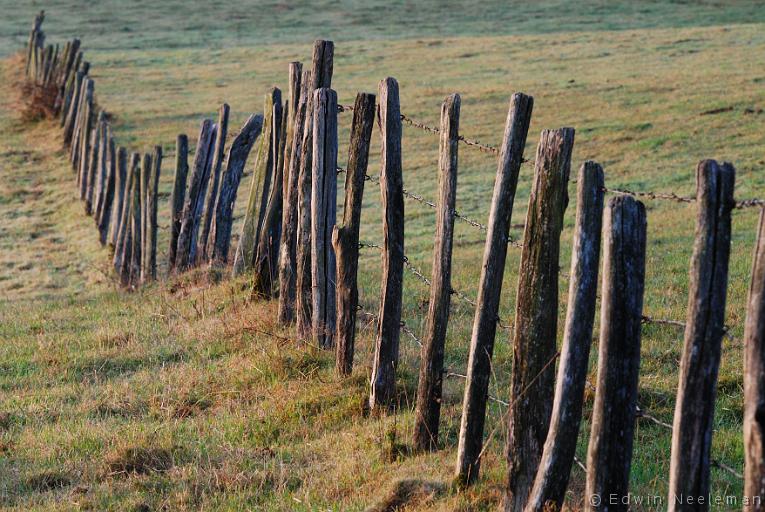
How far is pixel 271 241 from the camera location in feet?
25.0

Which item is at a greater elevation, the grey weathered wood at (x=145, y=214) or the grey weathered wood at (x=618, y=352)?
the grey weathered wood at (x=618, y=352)

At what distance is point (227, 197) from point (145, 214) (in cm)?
180

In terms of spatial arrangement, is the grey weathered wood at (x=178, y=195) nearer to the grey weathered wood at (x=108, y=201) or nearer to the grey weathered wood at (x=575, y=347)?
the grey weathered wood at (x=108, y=201)

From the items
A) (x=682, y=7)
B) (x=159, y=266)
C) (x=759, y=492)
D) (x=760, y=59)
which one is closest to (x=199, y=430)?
(x=759, y=492)

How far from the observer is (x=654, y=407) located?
5461mm

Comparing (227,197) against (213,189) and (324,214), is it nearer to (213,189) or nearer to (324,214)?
(213,189)

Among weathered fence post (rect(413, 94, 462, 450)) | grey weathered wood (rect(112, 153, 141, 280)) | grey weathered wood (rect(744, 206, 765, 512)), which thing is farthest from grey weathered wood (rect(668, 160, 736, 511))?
grey weathered wood (rect(112, 153, 141, 280))

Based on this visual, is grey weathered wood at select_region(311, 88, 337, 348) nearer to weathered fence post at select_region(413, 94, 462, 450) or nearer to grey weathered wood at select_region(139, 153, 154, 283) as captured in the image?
weathered fence post at select_region(413, 94, 462, 450)

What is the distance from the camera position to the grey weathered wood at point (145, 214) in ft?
34.8

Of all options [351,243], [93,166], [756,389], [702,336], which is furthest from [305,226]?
[93,166]

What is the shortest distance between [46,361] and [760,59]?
22.8 metres

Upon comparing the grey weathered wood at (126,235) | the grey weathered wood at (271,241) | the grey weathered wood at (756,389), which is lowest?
the grey weathered wood at (126,235)

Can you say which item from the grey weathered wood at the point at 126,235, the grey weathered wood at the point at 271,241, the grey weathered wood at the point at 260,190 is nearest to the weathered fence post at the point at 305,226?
the grey weathered wood at the point at 271,241

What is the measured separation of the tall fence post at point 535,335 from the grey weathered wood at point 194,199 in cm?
642
